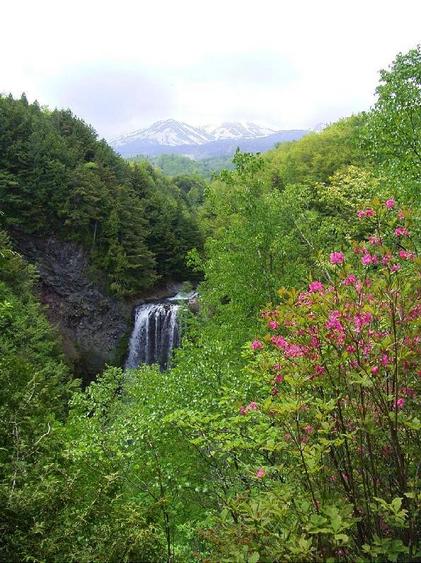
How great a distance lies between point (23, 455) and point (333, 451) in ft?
11.3

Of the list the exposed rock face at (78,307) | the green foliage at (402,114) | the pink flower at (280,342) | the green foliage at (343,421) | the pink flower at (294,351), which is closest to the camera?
the green foliage at (343,421)

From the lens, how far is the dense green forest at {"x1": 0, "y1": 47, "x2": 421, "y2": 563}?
12.3 feet

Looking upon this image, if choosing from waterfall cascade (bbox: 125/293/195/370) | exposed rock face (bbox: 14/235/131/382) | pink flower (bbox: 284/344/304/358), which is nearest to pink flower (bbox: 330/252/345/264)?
pink flower (bbox: 284/344/304/358)

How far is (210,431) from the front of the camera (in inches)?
233

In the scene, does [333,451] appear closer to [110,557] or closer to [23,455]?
[110,557]

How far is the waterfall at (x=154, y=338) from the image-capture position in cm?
3538

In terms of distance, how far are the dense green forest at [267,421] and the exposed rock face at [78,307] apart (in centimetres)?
1434

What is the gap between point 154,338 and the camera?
35844mm

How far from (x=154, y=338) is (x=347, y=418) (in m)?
32.1

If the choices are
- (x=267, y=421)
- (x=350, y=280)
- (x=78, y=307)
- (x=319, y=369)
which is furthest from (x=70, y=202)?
(x=319, y=369)

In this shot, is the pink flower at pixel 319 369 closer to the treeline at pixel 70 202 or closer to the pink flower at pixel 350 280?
the pink flower at pixel 350 280

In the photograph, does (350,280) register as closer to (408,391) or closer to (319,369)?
(319,369)

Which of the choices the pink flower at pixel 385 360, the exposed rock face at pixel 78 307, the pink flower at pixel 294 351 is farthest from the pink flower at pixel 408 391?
the exposed rock face at pixel 78 307

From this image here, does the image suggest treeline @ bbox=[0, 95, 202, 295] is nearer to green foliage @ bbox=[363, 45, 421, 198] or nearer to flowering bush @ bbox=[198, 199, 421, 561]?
green foliage @ bbox=[363, 45, 421, 198]
